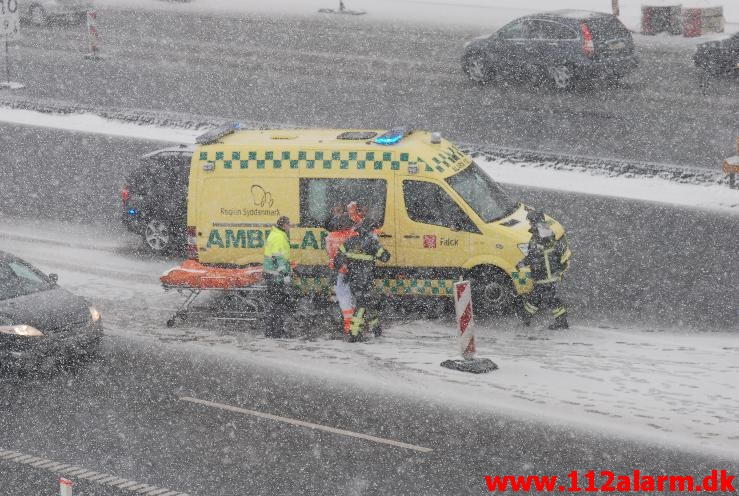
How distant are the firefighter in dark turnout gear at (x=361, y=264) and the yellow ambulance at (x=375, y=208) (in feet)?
2.07

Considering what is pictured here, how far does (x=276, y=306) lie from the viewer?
1638 centimetres

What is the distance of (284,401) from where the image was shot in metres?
14.0

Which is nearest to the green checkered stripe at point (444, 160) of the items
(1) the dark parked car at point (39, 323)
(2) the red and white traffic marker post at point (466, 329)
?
(2) the red and white traffic marker post at point (466, 329)

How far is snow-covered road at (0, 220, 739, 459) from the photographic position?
43.9 ft

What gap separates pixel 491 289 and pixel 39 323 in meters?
5.56

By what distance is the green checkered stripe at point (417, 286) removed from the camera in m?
16.7

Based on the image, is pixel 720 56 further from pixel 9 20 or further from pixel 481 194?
pixel 9 20

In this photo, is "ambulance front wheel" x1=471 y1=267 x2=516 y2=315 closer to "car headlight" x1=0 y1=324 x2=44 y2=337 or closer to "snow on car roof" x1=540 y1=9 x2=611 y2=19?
"car headlight" x1=0 y1=324 x2=44 y2=337

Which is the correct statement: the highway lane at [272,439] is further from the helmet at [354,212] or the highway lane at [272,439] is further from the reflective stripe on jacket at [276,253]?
the helmet at [354,212]

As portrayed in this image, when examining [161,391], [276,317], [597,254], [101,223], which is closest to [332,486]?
[161,391]

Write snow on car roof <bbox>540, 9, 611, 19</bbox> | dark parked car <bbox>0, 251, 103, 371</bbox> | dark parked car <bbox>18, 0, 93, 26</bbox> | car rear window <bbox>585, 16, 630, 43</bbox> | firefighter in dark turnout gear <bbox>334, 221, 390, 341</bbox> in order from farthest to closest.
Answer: dark parked car <bbox>18, 0, 93, 26</bbox>, snow on car roof <bbox>540, 9, 611, 19</bbox>, car rear window <bbox>585, 16, 630, 43</bbox>, firefighter in dark turnout gear <bbox>334, 221, 390, 341</bbox>, dark parked car <bbox>0, 251, 103, 371</bbox>

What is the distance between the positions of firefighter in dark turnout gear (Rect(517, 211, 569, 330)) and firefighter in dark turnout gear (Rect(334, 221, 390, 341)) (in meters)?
1.80

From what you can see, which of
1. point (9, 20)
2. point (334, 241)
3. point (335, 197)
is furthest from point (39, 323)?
point (9, 20)

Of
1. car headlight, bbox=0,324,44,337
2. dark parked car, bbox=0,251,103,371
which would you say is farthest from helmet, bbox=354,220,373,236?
car headlight, bbox=0,324,44,337
